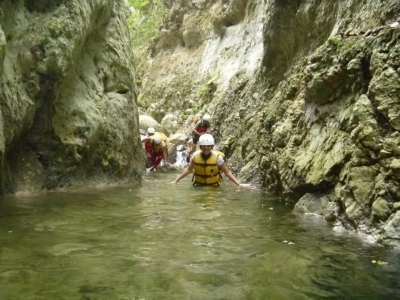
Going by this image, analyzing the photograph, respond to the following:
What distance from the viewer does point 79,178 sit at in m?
9.62

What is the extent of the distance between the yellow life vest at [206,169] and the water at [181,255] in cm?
237

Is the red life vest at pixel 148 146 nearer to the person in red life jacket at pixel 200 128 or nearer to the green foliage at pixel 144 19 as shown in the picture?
the person in red life jacket at pixel 200 128

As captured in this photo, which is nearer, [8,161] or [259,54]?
[8,161]

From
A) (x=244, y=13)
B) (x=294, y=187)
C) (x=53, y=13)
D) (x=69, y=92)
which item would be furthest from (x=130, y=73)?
(x=244, y=13)

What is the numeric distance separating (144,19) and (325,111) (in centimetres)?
2676

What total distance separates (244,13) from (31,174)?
15085 millimetres

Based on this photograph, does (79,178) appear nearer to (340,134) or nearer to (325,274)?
(340,134)

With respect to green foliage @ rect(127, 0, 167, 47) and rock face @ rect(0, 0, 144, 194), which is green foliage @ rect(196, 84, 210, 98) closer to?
green foliage @ rect(127, 0, 167, 47)

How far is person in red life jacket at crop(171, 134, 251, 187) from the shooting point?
9.57m

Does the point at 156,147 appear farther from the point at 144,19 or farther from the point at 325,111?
the point at 144,19

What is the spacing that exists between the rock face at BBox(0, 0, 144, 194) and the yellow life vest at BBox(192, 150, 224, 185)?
1.95 m

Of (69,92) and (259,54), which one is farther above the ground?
(259,54)

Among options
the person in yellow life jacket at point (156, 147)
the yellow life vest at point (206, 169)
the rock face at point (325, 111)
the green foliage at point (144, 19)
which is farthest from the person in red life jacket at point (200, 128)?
the green foliage at point (144, 19)

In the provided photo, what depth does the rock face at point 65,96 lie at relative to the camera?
7859 mm
